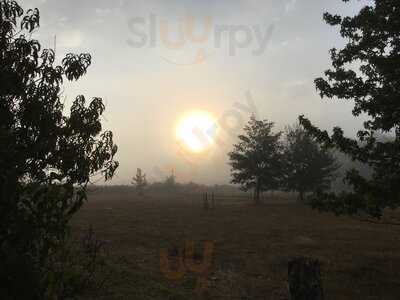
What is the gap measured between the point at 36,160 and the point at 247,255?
498 inches

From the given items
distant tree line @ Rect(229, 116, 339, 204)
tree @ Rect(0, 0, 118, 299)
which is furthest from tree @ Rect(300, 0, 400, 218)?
distant tree line @ Rect(229, 116, 339, 204)

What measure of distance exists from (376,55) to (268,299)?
27.4 ft

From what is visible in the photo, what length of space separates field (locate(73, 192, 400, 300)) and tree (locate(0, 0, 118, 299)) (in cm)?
489

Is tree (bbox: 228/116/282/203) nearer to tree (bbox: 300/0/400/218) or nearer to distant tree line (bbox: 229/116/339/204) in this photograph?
distant tree line (bbox: 229/116/339/204)

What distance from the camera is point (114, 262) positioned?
1492 centimetres

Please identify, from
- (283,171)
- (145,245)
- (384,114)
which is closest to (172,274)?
(145,245)

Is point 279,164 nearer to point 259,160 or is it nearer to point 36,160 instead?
point 259,160

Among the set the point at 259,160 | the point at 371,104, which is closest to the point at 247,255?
the point at 371,104

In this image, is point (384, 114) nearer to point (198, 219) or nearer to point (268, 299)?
point (268, 299)

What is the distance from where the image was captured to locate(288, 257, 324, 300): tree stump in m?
6.15

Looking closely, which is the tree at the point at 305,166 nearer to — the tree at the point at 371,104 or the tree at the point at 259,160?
the tree at the point at 259,160

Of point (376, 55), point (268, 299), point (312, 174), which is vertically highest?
point (376, 55)

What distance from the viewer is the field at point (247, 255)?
Answer: 1248 centimetres

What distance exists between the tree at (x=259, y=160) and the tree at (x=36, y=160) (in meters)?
42.9
